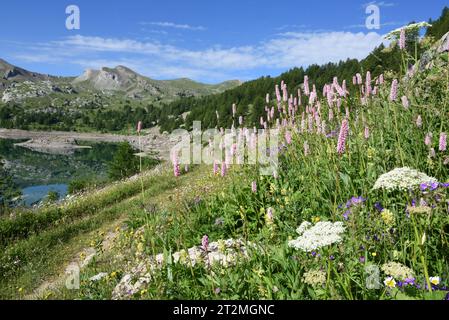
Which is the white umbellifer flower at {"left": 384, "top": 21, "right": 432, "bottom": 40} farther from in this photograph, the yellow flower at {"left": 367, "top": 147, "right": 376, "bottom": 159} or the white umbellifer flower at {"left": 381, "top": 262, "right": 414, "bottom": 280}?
the white umbellifer flower at {"left": 381, "top": 262, "right": 414, "bottom": 280}

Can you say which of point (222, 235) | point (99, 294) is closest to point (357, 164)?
point (222, 235)

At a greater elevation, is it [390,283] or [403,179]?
[403,179]

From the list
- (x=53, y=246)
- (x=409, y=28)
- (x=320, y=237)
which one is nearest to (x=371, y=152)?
(x=409, y=28)

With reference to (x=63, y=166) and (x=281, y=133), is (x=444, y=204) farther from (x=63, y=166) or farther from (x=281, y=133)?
(x=63, y=166)

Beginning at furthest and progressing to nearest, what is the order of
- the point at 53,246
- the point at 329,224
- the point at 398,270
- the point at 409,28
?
the point at 53,246, the point at 409,28, the point at 329,224, the point at 398,270

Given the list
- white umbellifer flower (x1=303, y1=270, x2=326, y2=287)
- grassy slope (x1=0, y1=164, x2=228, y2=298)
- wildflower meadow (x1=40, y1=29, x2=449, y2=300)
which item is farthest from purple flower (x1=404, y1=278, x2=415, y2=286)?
grassy slope (x1=0, y1=164, x2=228, y2=298)

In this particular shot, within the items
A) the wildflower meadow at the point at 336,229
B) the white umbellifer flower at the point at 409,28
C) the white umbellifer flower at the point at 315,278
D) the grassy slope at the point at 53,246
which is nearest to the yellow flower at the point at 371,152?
the wildflower meadow at the point at 336,229

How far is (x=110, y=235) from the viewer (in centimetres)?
1249

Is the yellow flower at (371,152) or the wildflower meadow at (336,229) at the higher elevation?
the yellow flower at (371,152)

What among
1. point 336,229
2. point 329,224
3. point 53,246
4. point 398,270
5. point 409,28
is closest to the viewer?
point 398,270

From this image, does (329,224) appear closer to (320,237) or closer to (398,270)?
(320,237)

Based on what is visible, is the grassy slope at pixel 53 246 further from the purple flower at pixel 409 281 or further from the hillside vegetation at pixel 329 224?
the purple flower at pixel 409 281

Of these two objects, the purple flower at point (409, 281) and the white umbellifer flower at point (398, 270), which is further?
the purple flower at point (409, 281)

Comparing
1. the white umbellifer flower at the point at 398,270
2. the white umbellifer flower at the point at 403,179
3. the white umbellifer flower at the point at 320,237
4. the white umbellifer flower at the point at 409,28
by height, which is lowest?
the white umbellifer flower at the point at 398,270
